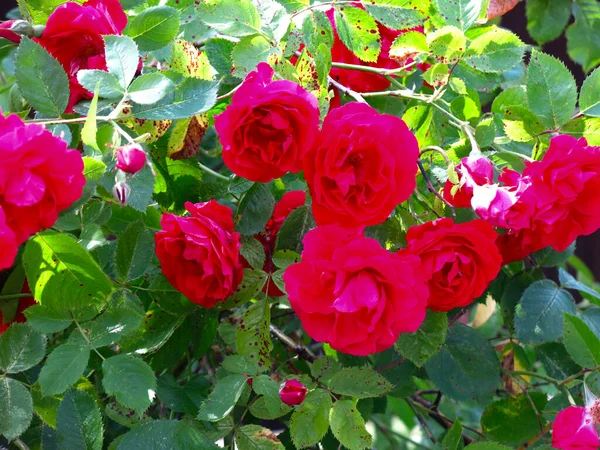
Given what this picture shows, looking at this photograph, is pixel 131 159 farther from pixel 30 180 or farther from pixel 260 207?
pixel 260 207

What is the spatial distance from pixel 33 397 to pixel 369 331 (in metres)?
0.37

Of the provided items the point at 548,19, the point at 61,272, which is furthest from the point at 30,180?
the point at 548,19

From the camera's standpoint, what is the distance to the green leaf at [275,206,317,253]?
0.77 meters

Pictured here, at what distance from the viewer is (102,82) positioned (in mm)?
677

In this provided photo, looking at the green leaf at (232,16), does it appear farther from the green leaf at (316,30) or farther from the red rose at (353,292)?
the red rose at (353,292)

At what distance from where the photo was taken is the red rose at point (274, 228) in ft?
2.60

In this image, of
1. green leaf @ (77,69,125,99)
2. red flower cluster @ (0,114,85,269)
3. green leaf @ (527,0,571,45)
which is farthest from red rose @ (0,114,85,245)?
green leaf @ (527,0,571,45)

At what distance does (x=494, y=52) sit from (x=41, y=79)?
17.8 inches

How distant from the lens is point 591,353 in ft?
2.66

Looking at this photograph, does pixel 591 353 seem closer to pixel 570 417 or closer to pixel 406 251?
pixel 570 417

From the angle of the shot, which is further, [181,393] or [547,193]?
[181,393]

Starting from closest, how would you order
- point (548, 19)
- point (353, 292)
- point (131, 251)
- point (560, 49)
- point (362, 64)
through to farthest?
point (353, 292) → point (131, 251) → point (362, 64) → point (548, 19) → point (560, 49)

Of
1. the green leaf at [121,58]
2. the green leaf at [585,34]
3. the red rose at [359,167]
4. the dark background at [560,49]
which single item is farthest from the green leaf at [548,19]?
the green leaf at [121,58]

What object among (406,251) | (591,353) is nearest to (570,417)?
(591,353)
